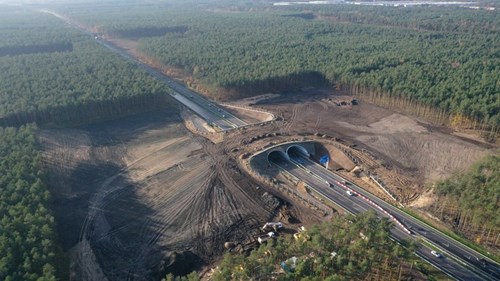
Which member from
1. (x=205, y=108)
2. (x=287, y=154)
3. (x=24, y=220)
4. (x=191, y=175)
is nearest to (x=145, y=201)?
(x=191, y=175)

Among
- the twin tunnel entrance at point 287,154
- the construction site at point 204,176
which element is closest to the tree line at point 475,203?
the construction site at point 204,176

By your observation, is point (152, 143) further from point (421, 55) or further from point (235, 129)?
point (421, 55)

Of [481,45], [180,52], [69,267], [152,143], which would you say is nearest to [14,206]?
[69,267]

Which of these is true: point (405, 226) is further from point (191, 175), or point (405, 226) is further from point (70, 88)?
point (70, 88)

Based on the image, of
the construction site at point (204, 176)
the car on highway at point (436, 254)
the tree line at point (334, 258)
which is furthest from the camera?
the construction site at point (204, 176)

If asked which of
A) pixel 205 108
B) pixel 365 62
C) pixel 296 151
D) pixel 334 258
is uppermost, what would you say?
pixel 365 62

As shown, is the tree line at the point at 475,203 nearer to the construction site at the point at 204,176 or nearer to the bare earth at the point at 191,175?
the construction site at the point at 204,176
